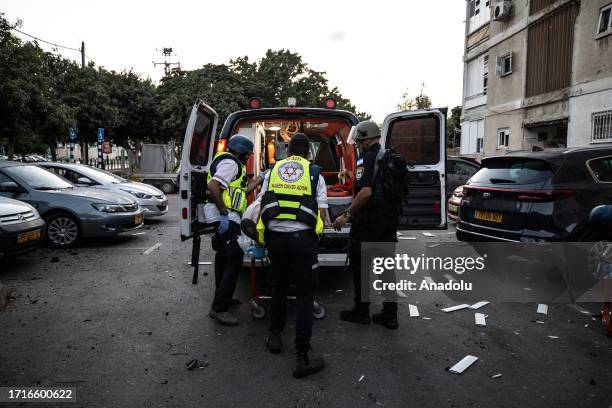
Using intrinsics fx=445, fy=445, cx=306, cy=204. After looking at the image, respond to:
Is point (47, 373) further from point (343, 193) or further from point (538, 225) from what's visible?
point (538, 225)

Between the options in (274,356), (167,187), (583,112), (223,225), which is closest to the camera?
(274,356)

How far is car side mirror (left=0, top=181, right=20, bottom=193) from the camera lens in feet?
25.4

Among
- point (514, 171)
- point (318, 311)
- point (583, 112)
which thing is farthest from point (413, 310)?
point (583, 112)

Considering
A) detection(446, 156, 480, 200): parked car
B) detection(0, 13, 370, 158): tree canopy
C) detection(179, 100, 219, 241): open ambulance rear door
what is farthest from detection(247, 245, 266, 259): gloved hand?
detection(0, 13, 370, 158): tree canopy

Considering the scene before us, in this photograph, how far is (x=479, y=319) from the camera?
4574mm

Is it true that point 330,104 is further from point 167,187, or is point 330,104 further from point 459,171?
point 167,187

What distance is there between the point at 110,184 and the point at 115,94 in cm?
2213

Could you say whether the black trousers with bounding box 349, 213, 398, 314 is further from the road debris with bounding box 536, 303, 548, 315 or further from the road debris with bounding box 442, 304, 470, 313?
the road debris with bounding box 536, 303, 548, 315

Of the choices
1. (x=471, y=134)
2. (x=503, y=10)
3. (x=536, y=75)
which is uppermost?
(x=503, y=10)

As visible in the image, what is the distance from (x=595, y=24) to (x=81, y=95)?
22049mm

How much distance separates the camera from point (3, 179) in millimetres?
7809

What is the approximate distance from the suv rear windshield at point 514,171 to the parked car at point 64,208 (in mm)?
6183

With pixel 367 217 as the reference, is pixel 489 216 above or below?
below

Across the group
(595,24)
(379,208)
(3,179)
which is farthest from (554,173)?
(595,24)
